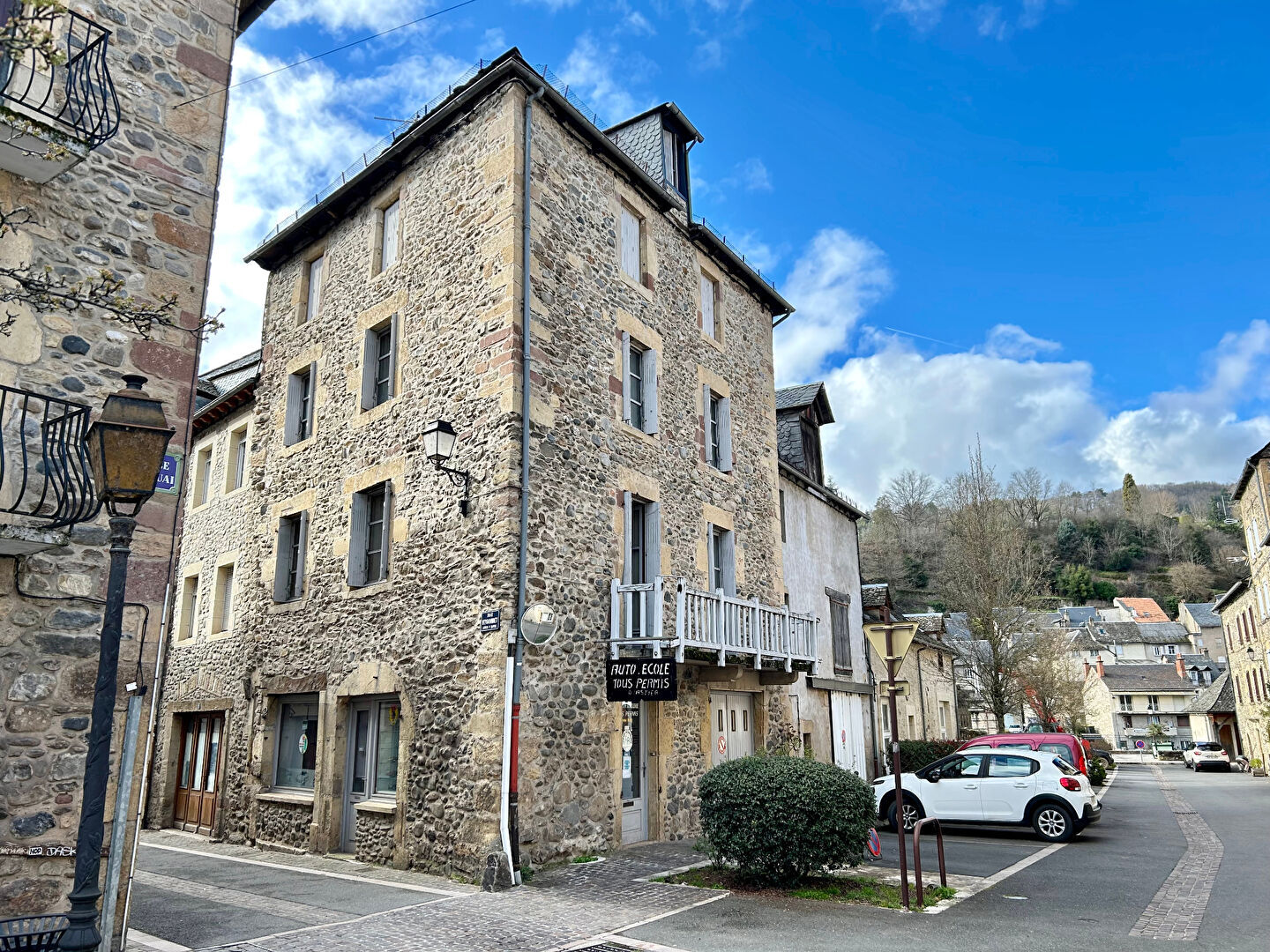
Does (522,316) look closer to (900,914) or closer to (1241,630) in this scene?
(900,914)

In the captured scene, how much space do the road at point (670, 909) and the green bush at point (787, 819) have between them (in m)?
→ 0.46

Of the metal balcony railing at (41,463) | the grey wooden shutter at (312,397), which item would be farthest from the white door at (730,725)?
the metal balcony railing at (41,463)

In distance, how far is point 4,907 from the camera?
220 inches

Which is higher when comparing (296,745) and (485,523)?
(485,523)

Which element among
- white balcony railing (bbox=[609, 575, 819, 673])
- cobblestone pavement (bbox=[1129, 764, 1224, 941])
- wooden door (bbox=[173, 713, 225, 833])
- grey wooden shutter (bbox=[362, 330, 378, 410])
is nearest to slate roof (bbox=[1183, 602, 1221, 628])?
cobblestone pavement (bbox=[1129, 764, 1224, 941])

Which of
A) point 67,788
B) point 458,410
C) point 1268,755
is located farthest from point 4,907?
point 1268,755

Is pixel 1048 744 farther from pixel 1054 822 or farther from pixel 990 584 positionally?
pixel 990 584

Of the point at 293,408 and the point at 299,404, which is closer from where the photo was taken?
the point at 293,408

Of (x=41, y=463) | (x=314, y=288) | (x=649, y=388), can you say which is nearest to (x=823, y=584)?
(x=649, y=388)

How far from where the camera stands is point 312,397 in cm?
1405

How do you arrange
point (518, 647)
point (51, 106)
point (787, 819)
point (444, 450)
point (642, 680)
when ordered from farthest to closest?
point (642, 680)
point (444, 450)
point (518, 647)
point (787, 819)
point (51, 106)

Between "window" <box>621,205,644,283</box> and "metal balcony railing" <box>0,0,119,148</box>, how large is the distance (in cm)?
770

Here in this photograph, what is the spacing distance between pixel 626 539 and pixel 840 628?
33.0 ft

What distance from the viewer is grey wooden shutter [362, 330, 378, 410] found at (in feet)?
42.5
